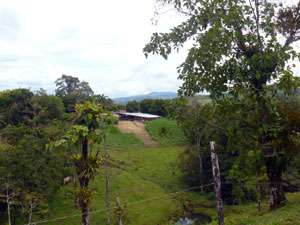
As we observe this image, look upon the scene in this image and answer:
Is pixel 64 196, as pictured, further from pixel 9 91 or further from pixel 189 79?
pixel 9 91

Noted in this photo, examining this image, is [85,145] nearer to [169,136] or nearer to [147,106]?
[169,136]

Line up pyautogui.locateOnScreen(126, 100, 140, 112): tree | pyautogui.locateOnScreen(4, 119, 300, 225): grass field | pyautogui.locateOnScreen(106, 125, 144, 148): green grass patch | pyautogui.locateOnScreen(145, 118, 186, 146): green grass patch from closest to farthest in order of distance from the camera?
pyautogui.locateOnScreen(4, 119, 300, 225): grass field, pyautogui.locateOnScreen(106, 125, 144, 148): green grass patch, pyautogui.locateOnScreen(145, 118, 186, 146): green grass patch, pyautogui.locateOnScreen(126, 100, 140, 112): tree

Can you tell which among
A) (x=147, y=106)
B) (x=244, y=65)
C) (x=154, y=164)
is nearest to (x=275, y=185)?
(x=244, y=65)

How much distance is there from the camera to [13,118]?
35438 mm

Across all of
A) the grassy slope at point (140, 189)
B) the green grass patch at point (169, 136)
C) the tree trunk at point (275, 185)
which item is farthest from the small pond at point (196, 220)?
the green grass patch at point (169, 136)

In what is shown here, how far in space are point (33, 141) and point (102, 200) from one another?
312 inches

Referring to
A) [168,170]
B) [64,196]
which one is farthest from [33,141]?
[168,170]

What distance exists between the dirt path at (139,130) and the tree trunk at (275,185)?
31.9 metres

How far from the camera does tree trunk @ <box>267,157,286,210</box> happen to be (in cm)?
789

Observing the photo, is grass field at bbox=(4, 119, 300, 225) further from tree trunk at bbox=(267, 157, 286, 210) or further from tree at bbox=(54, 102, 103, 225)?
tree at bbox=(54, 102, 103, 225)

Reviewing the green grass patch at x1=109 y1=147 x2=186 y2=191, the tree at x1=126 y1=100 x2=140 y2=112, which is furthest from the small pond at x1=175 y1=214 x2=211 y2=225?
the tree at x1=126 y1=100 x2=140 y2=112

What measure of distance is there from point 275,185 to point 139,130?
3835 centimetres

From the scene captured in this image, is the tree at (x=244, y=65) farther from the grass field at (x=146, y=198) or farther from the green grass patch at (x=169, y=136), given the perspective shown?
the green grass patch at (x=169, y=136)

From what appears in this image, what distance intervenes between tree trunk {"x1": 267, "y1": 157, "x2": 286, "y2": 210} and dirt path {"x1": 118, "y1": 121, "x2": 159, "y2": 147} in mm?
31897
